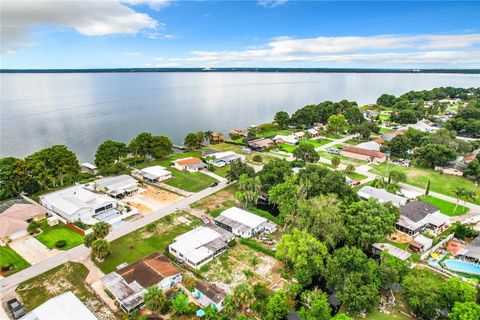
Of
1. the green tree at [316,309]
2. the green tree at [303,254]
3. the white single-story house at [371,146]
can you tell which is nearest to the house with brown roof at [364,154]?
the white single-story house at [371,146]

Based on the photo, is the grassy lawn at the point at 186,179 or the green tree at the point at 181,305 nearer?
the green tree at the point at 181,305

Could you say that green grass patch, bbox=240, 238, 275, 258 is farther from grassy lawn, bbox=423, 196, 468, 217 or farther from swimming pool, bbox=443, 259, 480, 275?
grassy lawn, bbox=423, 196, 468, 217

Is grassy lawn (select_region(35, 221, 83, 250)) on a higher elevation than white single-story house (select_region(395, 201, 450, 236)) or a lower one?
lower

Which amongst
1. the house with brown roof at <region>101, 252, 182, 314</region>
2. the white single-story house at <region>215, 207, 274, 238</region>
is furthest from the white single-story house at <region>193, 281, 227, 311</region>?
the white single-story house at <region>215, 207, 274, 238</region>

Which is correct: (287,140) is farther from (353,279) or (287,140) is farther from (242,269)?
(353,279)

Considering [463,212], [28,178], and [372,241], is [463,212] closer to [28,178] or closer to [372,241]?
[372,241]

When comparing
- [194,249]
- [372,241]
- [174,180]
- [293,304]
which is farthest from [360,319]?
[174,180]

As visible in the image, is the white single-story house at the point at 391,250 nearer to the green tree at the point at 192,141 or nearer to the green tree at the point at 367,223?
the green tree at the point at 367,223
